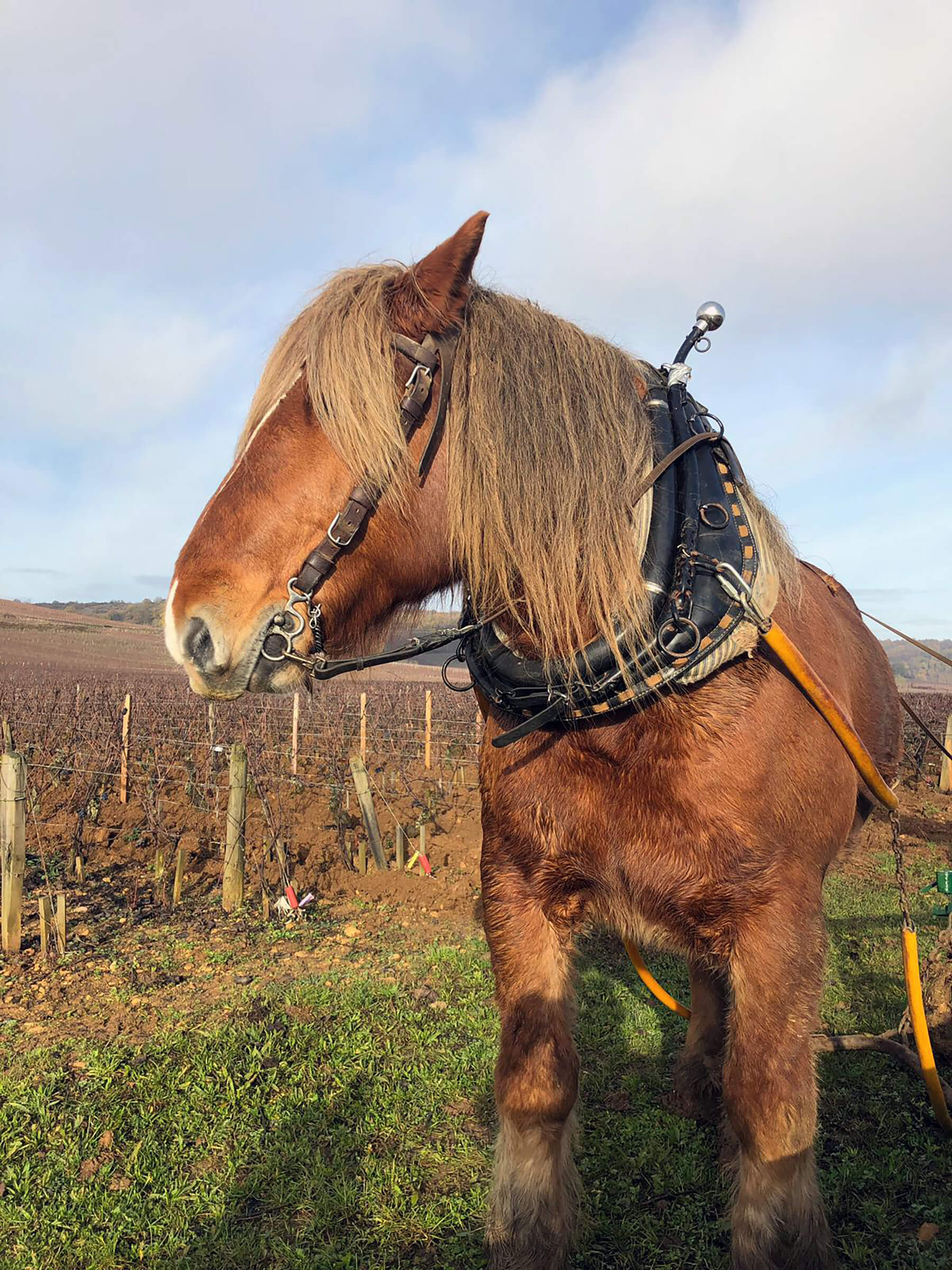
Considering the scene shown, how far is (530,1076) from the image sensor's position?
2.06m

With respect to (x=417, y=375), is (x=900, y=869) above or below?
below

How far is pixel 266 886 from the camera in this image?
22.1ft

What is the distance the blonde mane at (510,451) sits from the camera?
5.67ft

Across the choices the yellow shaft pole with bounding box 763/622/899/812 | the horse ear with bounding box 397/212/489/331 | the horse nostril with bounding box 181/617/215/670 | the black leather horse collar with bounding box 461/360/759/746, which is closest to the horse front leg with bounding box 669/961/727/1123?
the yellow shaft pole with bounding box 763/622/899/812

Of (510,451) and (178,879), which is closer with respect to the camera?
(510,451)

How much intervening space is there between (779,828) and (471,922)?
4.74 meters

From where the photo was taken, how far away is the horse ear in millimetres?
1714

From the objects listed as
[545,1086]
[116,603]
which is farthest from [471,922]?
[116,603]

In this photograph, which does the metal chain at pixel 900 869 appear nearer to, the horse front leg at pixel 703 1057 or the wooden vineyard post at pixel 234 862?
the horse front leg at pixel 703 1057

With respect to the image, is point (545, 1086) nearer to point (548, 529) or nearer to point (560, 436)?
point (548, 529)

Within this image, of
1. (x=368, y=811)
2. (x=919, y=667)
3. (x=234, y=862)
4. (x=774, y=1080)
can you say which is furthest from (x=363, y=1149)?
(x=919, y=667)

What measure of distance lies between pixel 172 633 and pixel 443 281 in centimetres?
102

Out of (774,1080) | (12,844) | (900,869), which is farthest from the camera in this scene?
(12,844)

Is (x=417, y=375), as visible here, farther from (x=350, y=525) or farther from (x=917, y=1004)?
(x=917, y=1004)
